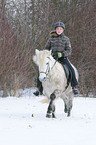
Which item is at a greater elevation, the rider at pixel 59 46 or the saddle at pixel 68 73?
the rider at pixel 59 46

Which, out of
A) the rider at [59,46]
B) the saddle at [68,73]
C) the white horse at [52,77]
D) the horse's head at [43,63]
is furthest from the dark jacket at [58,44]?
the horse's head at [43,63]

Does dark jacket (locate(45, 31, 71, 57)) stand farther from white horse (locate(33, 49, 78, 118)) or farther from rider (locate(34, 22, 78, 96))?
white horse (locate(33, 49, 78, 118))

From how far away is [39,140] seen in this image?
4.29 meters

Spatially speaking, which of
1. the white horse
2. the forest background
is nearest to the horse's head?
the white horse

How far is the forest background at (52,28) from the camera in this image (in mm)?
14383

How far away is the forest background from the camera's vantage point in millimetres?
14383

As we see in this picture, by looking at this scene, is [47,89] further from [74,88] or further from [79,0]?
[79,0]

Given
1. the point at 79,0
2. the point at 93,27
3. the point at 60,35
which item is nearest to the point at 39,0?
the point at 79,0

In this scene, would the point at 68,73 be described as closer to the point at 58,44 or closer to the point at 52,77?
the point at 52,77

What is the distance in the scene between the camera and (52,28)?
49.1ft

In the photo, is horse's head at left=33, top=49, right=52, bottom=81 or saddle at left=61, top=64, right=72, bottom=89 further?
saddle at left=61, top=64, right=72, bottom=89

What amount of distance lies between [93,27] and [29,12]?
420 centimetres

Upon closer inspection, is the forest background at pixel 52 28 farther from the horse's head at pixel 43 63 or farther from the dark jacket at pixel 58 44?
the horse's head at pixel 43 63

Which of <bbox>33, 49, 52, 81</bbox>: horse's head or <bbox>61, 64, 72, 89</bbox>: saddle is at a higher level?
<bbox>33, 49, 52, 81</bbox>: horse's head
